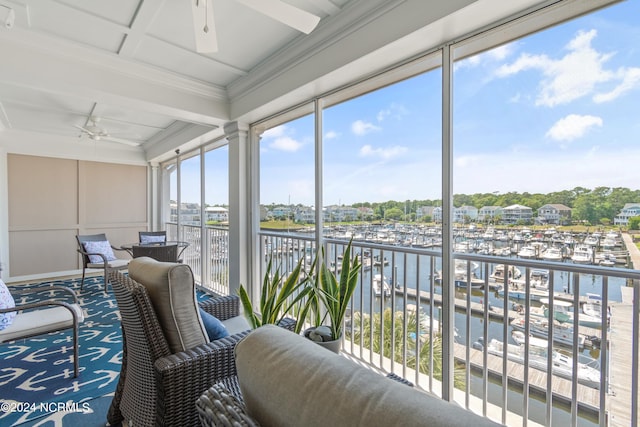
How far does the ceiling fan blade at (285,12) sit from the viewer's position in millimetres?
1463

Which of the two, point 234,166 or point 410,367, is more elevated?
point 234,166

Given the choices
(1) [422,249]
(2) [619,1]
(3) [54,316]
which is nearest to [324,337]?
(1) [422,249]

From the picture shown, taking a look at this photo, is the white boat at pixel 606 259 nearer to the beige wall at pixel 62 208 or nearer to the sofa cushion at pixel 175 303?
the sofa cushion at pixel 175 303

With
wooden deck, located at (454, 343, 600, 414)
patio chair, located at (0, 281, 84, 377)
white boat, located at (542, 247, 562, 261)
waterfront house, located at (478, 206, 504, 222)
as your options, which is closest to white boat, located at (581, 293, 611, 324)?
white boat, located at (542, 247, 562, 261)

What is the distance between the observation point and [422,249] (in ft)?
6.91

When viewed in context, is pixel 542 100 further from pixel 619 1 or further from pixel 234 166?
pixel 234 166

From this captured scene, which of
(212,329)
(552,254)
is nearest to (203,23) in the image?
(212,329)

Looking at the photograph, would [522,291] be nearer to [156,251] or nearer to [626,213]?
[626,213]

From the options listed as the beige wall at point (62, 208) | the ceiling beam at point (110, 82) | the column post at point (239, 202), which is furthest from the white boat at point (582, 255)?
the beige wall at point (62, 208)

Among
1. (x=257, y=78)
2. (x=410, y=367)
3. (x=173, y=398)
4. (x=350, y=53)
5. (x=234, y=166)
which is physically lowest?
(x=410, y=367)

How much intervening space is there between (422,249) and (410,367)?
39.3 inches

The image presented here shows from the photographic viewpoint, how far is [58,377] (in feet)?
7.26

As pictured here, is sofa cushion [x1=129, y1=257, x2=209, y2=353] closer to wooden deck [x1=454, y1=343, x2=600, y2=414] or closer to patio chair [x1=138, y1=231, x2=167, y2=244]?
wooden deck [x1=454, y1=343, x2=600, y2=414]

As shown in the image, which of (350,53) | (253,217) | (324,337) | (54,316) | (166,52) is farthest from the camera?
(253,217)
